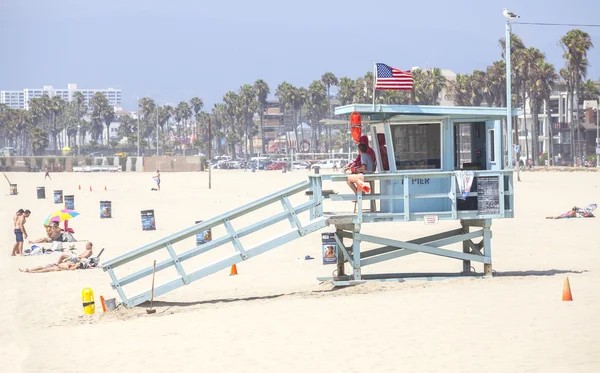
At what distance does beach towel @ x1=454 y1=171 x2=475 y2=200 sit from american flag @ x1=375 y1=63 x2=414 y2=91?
2.00m

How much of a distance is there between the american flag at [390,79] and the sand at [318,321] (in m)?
3.87

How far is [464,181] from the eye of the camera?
1675 centimetres

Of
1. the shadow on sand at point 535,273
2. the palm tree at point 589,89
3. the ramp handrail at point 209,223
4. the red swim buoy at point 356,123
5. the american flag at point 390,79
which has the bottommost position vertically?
the shadow on sand at point 535,273

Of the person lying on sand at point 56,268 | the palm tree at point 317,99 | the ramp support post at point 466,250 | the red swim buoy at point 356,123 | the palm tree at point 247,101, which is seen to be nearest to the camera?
the red swim buoy at point 356,123

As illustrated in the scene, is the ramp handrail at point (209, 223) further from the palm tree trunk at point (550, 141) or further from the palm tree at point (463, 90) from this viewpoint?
the palm tree at point (463, 90)

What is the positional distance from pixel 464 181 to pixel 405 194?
124 centimetres

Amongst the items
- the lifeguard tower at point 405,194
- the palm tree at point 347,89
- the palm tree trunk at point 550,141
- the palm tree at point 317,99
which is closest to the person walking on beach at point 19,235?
the lifeguard tower at point 405,194

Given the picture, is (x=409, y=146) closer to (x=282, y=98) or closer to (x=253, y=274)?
(x=253, y=274)

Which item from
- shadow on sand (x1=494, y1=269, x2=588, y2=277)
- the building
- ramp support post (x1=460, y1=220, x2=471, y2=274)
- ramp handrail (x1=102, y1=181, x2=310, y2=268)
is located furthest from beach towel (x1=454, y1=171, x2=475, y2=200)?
the building

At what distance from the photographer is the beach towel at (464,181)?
16719mm

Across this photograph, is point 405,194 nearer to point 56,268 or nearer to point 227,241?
point 227,241

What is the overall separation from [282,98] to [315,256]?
142m

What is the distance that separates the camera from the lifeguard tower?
53.7 feet

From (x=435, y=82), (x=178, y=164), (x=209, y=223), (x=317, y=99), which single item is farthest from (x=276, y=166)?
(x=209, y=223)
